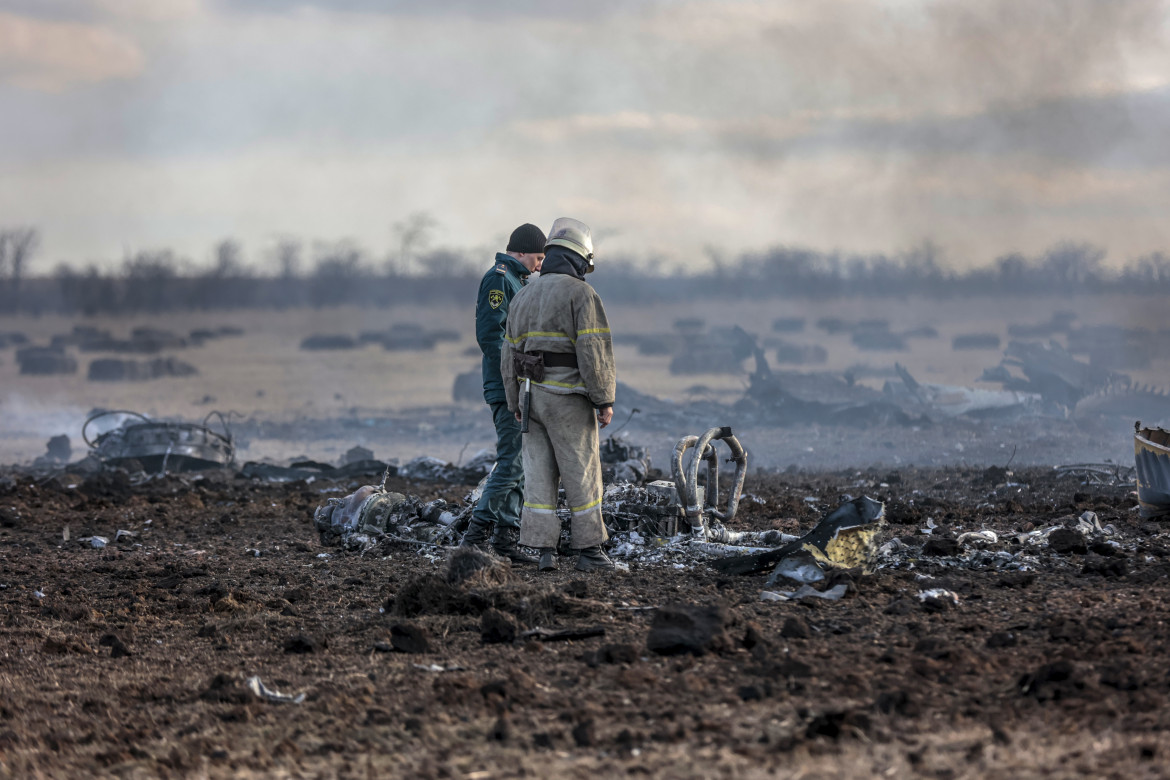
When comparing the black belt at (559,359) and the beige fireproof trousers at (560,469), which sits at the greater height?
the black belt at (559,359)

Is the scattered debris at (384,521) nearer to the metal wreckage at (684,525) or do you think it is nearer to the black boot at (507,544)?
the metal wreckage at (684,525)

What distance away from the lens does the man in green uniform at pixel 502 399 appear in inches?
260

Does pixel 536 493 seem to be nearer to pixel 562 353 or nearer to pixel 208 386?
pixel 562 353

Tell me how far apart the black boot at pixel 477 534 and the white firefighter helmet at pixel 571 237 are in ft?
6.16

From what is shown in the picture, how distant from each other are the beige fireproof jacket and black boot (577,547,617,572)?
2.94 ft

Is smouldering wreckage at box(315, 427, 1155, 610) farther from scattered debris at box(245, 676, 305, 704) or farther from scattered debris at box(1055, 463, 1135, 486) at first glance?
scattered debris at box(1055, 463, 1135, 486)

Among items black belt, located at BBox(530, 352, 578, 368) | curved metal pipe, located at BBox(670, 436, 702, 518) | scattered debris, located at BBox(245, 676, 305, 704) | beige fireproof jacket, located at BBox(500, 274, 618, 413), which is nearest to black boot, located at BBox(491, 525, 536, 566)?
curved metal pipe, located at BBox(670, 436, 702, 518)

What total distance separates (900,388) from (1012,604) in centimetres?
1753

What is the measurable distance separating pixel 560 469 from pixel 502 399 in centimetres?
85

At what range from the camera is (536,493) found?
19.8 ft

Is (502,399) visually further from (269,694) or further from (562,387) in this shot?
(269,694)

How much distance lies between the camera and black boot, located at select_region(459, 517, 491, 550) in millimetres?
6711

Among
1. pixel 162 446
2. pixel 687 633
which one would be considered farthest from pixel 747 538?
pixel 162 446

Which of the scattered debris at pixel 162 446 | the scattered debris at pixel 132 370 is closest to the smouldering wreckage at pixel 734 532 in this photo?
the scattered debris at pixel 162 446
